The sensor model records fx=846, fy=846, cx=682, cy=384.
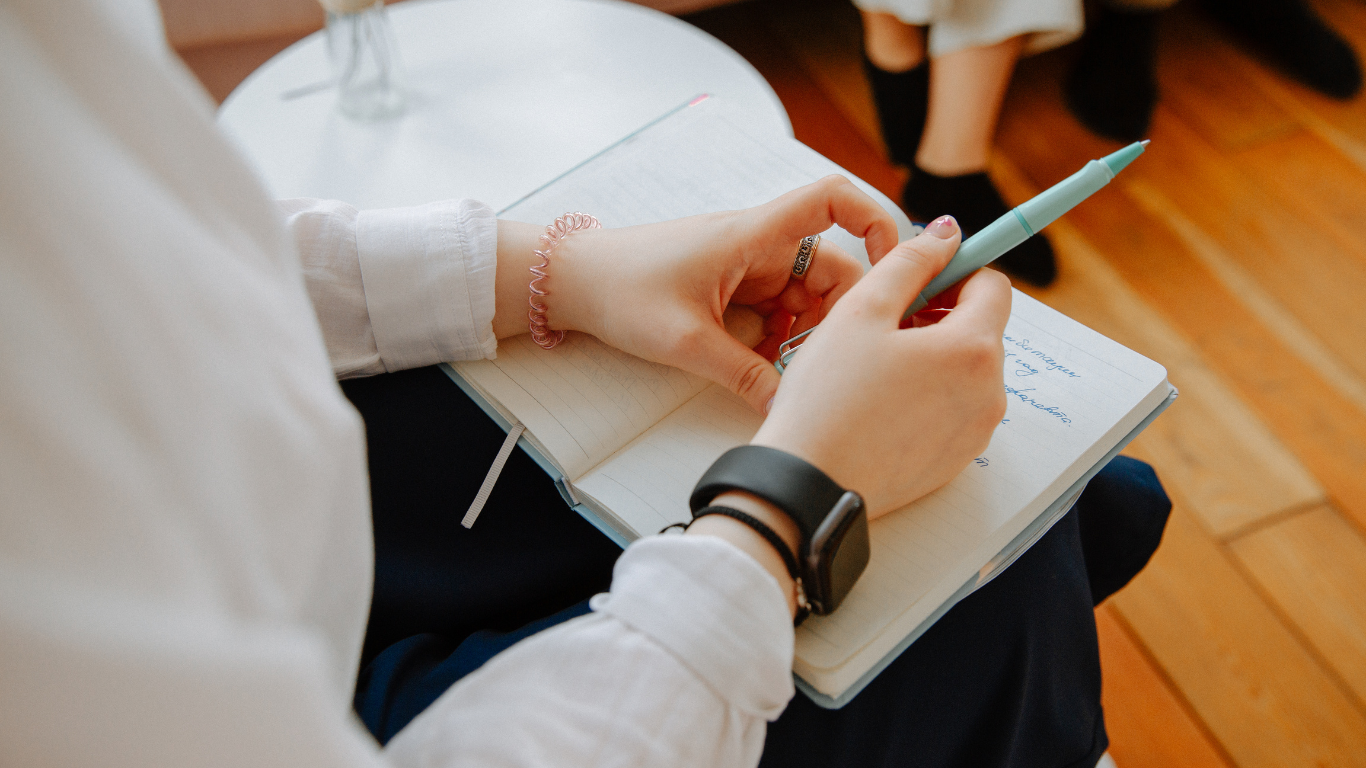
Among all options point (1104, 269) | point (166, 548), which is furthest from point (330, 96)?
point (1104, 269)

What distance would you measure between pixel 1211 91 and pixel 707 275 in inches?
57.0

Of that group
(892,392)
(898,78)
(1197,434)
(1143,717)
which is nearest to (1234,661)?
(1143,717)

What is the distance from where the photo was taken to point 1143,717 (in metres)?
0.87

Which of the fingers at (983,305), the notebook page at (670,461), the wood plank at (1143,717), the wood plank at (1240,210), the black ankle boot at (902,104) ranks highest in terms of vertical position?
the fingers at (983,305)

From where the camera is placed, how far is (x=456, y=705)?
0.35 meters

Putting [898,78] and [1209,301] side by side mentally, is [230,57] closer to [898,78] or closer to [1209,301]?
[898,78]

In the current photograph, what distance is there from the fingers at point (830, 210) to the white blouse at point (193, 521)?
23 cm

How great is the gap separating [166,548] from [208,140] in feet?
0.47

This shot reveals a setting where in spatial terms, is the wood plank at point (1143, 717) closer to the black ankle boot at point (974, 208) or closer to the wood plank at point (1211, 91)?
the black ankle boot at point (974, 208)

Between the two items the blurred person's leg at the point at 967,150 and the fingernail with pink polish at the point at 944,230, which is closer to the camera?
the fingernail with pink polish at the point at 944,230

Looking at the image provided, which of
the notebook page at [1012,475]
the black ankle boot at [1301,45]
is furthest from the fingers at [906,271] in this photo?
the black ankle boot at [1301,45]

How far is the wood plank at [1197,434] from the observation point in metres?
1.02

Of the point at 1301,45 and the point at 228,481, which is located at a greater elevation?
the point at 228,481

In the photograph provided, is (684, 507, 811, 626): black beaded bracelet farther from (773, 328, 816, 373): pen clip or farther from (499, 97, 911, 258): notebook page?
(499, 97, 911, 258): notebook page
